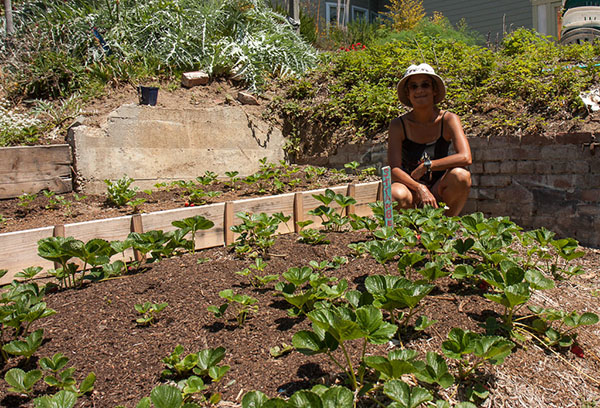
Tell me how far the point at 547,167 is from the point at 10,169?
4911mm

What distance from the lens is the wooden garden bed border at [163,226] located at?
256cm

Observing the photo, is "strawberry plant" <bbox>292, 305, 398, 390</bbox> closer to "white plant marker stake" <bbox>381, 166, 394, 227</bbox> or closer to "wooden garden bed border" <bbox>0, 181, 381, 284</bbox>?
"white plant marker stake" <bbox>381, 166, 394, 227</bbox>

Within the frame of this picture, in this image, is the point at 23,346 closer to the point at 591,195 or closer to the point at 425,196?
the point at 425,196

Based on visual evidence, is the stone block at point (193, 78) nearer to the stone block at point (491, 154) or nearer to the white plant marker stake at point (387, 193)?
the stone block at point (491, 154)

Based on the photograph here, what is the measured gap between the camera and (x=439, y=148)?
3.45 m

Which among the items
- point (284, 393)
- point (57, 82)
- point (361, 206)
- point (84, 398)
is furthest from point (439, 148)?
point (57, 82)

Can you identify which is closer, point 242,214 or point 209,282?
point 209,282

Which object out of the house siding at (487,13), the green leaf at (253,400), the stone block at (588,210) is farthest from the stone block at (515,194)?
the house siding at (487,13)

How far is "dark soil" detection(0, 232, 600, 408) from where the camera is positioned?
1521 millimetres

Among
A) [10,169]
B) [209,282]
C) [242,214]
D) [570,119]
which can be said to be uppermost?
[570,119]

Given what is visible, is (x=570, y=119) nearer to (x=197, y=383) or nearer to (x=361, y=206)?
(x=361, y=206)

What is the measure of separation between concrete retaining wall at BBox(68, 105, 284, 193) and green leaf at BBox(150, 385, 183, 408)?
3669 mm

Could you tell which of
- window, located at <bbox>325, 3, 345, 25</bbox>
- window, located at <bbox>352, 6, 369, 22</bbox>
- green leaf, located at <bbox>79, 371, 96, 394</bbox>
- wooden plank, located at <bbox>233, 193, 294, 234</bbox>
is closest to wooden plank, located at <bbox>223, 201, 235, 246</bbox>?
wooden plank, located at <bbox>233, 193, 294, 234</bbox>

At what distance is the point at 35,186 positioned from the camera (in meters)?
4.12
